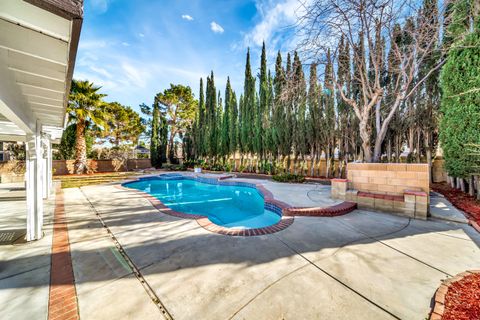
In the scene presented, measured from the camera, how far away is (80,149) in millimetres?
17219

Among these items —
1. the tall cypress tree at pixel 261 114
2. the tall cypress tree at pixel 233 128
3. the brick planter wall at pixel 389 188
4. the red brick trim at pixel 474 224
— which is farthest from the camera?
the tall cypress tree at pixel 233 128

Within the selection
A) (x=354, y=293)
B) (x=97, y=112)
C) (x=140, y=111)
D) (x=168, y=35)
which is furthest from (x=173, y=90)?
(x=354, y=293)

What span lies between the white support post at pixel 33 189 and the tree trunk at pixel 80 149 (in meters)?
16.1

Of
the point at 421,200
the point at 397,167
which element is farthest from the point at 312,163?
the point at 421,200

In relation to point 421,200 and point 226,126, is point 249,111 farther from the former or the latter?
point 421,200

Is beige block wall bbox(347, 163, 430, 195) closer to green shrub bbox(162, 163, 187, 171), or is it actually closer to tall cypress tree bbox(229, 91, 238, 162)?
tall cypress tree bbox(229, 91, 238, 162)

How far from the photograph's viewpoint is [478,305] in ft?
6.18

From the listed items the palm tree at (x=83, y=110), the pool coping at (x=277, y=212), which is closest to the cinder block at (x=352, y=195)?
the pool coping at (x=277, y=212)

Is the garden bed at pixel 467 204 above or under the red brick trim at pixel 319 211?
above

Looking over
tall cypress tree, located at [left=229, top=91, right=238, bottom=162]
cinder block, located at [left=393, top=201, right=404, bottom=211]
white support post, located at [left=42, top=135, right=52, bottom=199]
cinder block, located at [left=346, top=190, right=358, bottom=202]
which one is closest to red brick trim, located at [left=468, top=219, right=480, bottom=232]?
cinder block, located at [left=393, top=201, right=404, bottom=211]

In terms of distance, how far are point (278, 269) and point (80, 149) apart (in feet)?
70.5

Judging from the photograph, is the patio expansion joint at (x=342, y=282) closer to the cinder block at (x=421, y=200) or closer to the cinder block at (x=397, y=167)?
the cinder block at (x=421, y=200)

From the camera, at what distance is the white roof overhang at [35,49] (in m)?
1.30

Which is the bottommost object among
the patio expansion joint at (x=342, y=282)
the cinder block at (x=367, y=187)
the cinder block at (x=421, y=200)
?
the patio expansion joint at (x=342, y=282)
